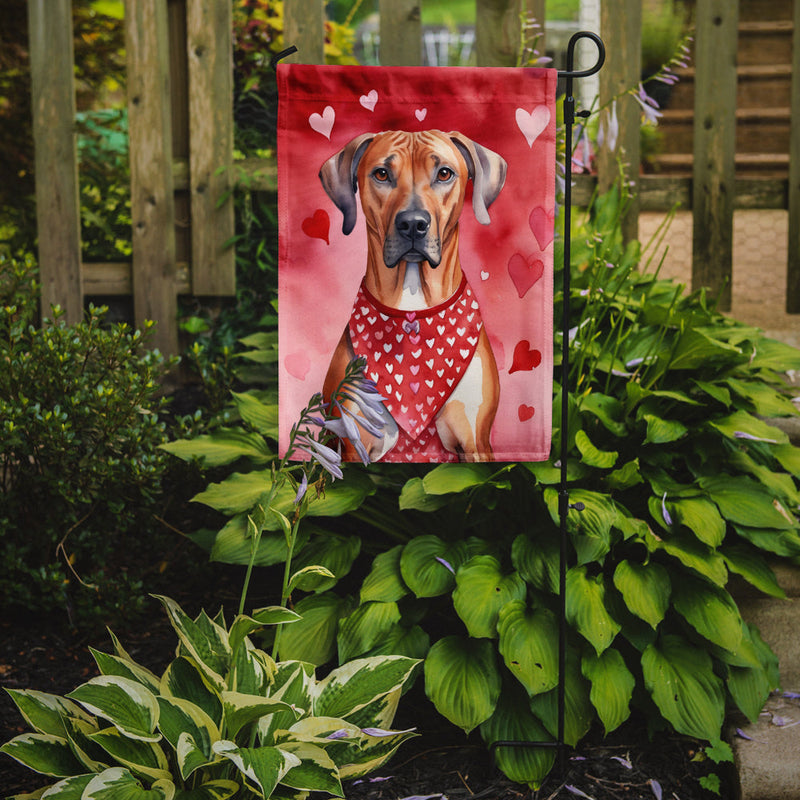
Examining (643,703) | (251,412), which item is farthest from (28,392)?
(643,703)

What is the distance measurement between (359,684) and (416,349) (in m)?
Result: 0.73

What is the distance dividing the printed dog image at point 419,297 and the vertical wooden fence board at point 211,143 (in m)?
1.77

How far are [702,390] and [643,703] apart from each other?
3.03 feet

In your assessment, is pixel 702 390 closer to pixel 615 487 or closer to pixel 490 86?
pixel 615 487

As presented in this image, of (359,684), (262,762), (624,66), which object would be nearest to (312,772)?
(262,762)

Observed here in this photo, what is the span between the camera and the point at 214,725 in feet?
5.24

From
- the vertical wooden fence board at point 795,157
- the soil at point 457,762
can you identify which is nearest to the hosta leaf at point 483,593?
the soil at point 457,762

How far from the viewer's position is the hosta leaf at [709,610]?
1.98 metres

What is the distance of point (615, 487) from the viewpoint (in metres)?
2.21

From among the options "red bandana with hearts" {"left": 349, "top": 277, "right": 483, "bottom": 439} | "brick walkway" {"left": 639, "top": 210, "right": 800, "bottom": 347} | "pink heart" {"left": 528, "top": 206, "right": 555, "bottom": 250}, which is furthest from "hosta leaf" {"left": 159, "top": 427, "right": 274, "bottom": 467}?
"brick walkway" {"left": 639, "top": 210, "right": 800, "bottom": 347}

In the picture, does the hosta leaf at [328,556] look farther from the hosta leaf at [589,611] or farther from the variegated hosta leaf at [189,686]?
the hosta leaf at [589,611]

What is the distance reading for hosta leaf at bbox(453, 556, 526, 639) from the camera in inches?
76.6

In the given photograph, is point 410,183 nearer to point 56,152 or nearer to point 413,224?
point 413,224

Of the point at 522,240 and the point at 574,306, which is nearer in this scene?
the point at 522,240
